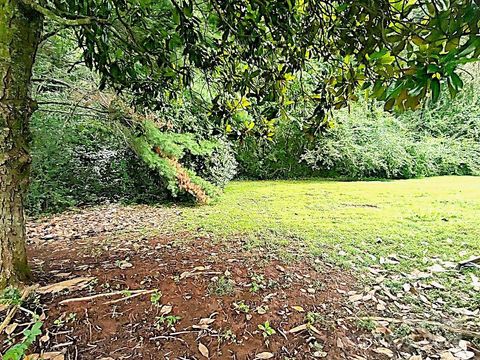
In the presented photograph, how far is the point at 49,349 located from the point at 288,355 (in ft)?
3.05

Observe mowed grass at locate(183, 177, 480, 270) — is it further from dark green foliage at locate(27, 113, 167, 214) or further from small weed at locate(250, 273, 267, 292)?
dark green foliage at locate(27, 113, 167, 214)

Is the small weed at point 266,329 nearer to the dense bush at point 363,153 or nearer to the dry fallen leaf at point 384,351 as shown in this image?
the dry fallen leaf at point 384,351

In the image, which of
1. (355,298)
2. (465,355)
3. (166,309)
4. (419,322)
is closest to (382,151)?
(355,298)

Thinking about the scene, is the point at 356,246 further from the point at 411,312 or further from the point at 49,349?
the point at 49,349

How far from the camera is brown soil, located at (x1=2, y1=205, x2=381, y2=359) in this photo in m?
1.41

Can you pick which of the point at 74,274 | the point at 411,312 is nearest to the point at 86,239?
the point at 74,274

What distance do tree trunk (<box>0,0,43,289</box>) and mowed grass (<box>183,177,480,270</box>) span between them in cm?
187

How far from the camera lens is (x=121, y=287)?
1.81 m

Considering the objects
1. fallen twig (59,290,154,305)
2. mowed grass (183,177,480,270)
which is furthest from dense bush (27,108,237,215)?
fallen twig (59,290,154,305)

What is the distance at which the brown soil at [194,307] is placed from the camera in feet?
4.64

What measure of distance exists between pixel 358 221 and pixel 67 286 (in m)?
3.09

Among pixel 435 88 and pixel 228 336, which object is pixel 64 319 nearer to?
pixel 228 336

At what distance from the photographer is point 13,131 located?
60.1 inches

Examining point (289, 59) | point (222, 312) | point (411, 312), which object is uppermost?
point (289, 59)
